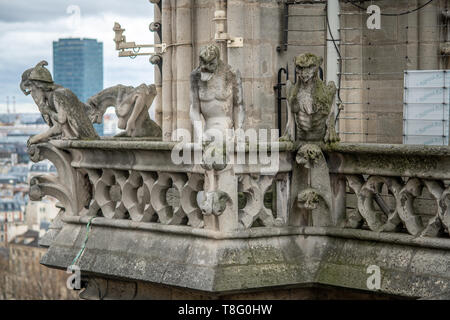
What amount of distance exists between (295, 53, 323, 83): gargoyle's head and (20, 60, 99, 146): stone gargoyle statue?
2132 mm

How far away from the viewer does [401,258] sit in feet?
34.8

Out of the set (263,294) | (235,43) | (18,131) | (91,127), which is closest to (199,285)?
(263,294)

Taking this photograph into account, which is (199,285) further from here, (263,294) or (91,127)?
(91,127)

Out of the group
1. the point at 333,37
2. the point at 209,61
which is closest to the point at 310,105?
the point at 209,61

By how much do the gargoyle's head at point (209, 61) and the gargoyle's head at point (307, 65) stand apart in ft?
2.04

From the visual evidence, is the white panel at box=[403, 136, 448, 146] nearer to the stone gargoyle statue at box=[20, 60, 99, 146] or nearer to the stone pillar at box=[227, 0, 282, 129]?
the stone pillar at box=[227, 0, 282, 129]

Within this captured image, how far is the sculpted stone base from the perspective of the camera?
10.5 meters

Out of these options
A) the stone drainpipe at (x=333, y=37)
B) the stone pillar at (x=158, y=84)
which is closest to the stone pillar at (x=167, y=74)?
the stone pillar at (x=158, y=84)

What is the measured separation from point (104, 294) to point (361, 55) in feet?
11.5

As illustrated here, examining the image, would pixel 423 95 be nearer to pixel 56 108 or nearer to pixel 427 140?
pixel 427 140

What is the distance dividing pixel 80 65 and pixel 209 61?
157 meters

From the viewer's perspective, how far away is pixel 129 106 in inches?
591

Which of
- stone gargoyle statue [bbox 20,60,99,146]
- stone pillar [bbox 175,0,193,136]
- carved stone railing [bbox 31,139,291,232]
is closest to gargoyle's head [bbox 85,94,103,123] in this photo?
stone pillar [bbox 175,0,193,136]

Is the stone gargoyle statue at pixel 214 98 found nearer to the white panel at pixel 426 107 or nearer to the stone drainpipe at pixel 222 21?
the stone drainpipe at pixel 222 21
